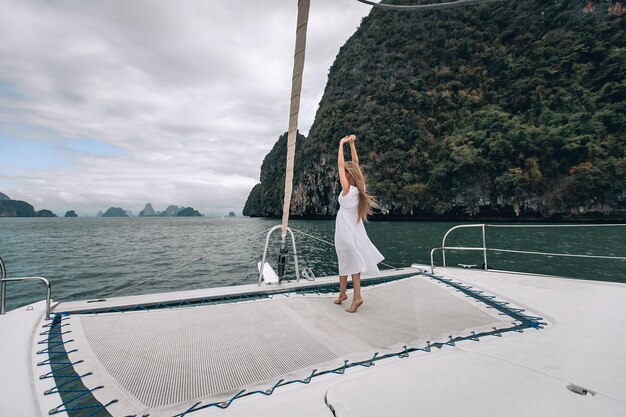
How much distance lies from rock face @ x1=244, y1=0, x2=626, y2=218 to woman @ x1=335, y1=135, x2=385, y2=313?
168ft

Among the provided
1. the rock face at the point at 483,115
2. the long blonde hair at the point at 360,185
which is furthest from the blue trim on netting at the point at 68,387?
the rock face at the point at 483,115

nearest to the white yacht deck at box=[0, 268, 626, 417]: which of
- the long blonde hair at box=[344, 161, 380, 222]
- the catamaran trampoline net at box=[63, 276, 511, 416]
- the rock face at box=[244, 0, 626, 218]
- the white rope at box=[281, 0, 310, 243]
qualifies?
the catamaran trampoline net at box=[63, 276, 511, 416]

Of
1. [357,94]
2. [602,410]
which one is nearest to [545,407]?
[602,410]

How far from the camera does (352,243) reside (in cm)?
283

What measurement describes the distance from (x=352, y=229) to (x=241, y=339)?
1.48 m

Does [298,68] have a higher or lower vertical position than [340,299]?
higher

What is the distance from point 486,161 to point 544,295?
53.7 meters

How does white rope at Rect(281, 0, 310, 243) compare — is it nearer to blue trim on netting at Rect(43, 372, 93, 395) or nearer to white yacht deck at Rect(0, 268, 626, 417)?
white yacht deck at Rect(0, 268, 626, 417)

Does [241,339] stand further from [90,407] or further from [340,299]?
[340,299]

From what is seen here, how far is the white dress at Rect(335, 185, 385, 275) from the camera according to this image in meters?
2.82

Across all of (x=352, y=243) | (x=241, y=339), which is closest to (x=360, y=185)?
(x=352, y=243)

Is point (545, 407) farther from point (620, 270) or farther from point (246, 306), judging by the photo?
point (620, 270)

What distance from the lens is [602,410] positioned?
1034 millimetres

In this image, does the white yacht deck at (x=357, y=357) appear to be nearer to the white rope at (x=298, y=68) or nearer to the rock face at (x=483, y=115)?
the white rope at (x=298, y=68)
